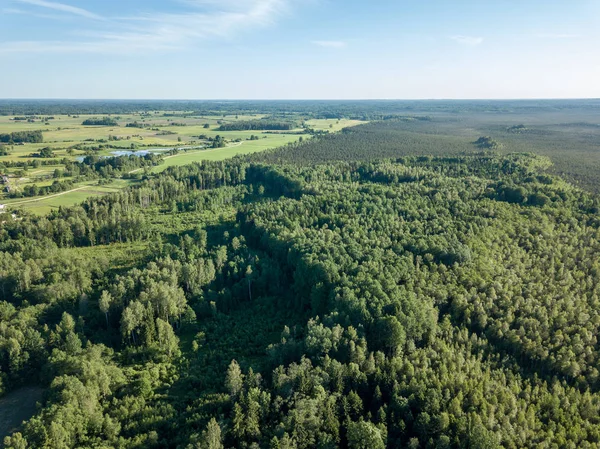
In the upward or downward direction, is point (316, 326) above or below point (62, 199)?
below

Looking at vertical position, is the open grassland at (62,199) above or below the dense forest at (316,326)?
above

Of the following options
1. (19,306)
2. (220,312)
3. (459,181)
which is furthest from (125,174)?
(459,181)

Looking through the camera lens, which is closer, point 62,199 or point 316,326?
point 316,326

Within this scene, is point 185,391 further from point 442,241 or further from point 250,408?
point 442,241

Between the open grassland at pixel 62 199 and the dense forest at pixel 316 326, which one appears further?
the open grassland at pixel 62 199

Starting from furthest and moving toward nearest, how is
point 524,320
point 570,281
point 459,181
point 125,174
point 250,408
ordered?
1. point 125,174
2. point 459,181
3. point 570,281
4. point 524,320
5. point 250,408

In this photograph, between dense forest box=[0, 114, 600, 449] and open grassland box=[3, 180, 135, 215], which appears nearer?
dense forest box=[0, 114, 600, 449]

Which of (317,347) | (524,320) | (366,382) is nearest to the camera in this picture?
(366,382)

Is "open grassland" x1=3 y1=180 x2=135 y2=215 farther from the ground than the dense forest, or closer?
farther from the ground
